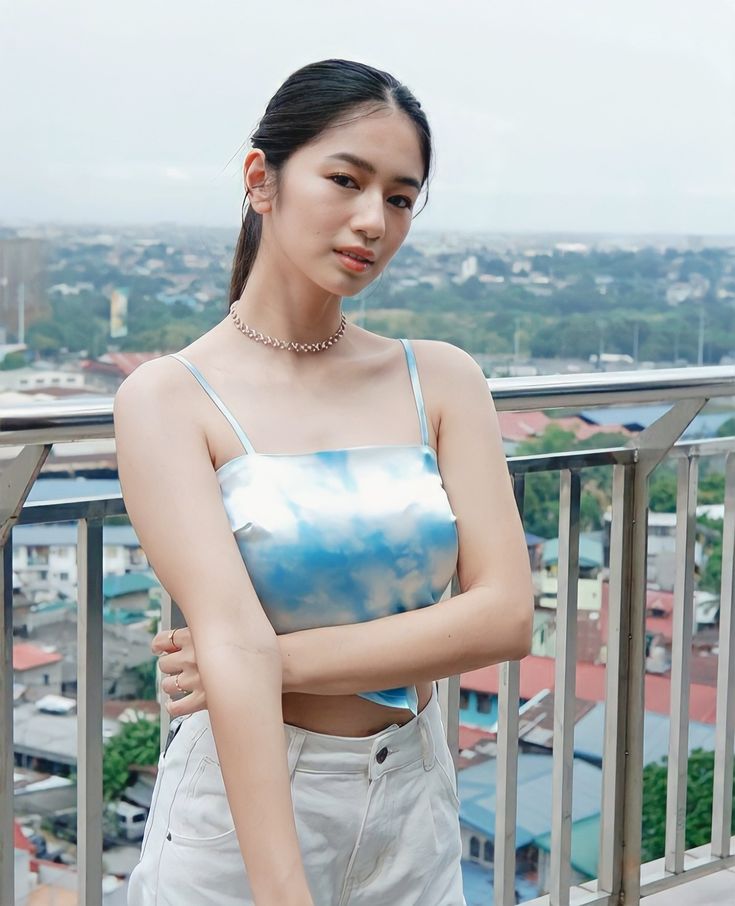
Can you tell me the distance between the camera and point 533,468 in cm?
193

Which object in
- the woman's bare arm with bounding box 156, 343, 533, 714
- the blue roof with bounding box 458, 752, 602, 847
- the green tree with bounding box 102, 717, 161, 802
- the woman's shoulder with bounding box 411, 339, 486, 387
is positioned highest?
the woman's shoulder with bounding box 411, 339, 486, 387

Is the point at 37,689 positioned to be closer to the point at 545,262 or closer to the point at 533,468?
the point at 533,468

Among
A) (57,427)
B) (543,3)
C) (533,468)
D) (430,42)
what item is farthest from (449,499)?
(543,3)

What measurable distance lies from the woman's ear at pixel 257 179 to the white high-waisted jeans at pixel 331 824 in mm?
553

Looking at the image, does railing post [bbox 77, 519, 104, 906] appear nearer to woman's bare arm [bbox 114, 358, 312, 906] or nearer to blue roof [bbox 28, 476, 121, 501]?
blue roof [bbox 28, 476, 121, 501]

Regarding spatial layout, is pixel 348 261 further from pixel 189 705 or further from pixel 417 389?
pixel 189 705

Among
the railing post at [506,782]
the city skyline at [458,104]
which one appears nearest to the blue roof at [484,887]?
the railing post at [506,782]

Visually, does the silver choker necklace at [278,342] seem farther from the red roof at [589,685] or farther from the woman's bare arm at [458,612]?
the red roof at [589,685]

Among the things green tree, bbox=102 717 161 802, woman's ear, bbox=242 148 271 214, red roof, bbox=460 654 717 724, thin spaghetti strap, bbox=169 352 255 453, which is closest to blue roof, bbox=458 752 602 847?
red roof, bbox=460 654 717 724

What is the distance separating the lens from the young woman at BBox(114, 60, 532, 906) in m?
1.03

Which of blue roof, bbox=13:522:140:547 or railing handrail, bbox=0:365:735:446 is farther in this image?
blue roof, bbox=13:522:140:547

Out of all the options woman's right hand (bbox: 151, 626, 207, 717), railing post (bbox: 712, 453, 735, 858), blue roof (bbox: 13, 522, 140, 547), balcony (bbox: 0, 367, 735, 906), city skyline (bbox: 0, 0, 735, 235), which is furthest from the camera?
city skyline (bbox: 0, 0, 735, 235)

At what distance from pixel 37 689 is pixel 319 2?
801 inches

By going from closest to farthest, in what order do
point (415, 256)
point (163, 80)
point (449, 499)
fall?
1. point (449, 499)
2. point (415, 256)
3. point (163, 80)
